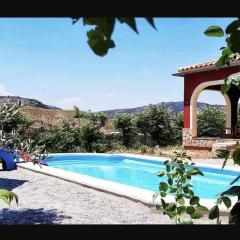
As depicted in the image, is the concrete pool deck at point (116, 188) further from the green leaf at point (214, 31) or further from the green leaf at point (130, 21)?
the green leaf at point (130, 21)

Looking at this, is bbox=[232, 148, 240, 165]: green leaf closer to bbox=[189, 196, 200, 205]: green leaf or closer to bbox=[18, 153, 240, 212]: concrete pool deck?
bbox=[189, 196, 200, 205]: green leaf

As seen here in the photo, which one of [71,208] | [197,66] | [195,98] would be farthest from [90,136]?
[71,208]

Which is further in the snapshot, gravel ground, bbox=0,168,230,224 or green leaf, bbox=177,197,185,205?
gravel ground, bbox=0,168,230,224

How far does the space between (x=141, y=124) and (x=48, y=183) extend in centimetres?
1166

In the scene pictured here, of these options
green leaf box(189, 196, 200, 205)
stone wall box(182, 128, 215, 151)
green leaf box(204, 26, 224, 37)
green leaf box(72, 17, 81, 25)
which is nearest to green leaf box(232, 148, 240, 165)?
green leaf box(204, 26, 224, 37)

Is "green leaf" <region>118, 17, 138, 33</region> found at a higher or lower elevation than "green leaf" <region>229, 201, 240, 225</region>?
higher

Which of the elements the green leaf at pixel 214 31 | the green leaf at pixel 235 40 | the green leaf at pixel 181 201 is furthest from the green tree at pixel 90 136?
the green leaf at pixel 235 40

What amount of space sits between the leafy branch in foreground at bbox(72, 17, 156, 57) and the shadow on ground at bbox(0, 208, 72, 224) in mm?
5157

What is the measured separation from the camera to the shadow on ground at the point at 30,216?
5.68 meters

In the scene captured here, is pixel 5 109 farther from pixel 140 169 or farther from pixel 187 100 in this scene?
pixel 187 100

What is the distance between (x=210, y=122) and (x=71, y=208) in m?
15.6

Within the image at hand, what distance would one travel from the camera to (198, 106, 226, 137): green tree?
20797 mm

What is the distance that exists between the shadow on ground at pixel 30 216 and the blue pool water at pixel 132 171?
189 inches
